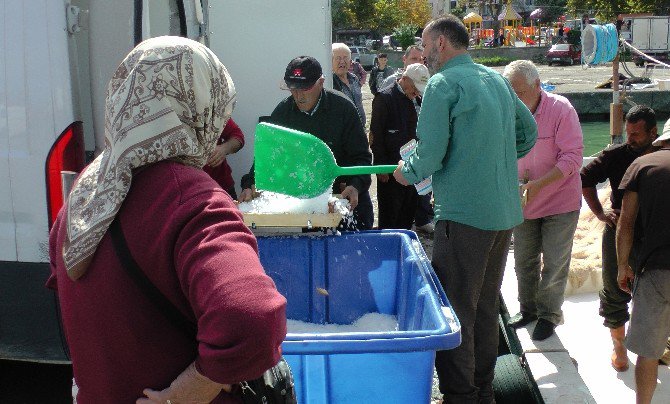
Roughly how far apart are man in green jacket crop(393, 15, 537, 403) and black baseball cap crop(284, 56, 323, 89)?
3.31 feet

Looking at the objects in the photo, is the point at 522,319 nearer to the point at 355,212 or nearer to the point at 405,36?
the point at 355,212

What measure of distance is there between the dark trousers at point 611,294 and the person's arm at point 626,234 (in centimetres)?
51

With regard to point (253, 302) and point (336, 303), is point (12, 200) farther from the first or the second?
point (253, 302)

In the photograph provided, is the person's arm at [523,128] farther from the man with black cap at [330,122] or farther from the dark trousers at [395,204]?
the dark trousers at [395,204]

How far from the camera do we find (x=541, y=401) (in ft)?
11.3

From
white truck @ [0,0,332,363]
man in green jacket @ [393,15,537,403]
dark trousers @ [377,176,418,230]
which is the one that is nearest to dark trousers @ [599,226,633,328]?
man in green jacket @ [393,15,537,403]

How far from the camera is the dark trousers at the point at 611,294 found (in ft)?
13.0

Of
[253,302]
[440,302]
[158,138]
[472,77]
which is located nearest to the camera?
[253,302]

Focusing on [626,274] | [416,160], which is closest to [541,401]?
[626,274]

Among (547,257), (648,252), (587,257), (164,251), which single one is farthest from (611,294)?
(164,251)

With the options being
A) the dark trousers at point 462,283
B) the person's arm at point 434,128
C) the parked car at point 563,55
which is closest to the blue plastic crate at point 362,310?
the dark trousers at point 462,283

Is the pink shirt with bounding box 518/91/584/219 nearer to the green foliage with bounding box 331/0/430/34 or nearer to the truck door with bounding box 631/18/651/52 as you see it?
the truck door with bounding box 631/18/651/52

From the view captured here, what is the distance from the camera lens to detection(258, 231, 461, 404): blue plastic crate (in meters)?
2.13

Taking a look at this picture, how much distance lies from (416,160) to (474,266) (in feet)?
1.70
